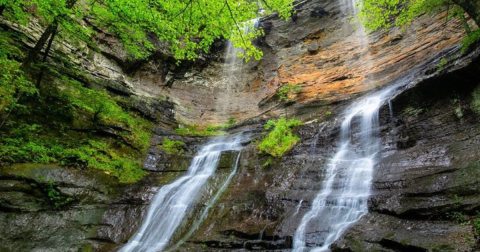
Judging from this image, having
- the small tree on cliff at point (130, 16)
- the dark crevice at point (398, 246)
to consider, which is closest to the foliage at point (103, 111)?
the small tree on cliff at point (130, 16)

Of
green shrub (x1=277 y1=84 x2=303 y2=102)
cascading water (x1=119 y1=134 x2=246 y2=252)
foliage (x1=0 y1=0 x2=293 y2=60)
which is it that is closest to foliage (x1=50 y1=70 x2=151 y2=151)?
foliage (x1=0 y1=0 x2=293 y2=60)

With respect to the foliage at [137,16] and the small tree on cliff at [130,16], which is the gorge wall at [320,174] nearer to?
the small tree on cliff at [130,16]

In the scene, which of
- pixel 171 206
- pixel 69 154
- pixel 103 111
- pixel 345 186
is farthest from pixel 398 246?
pixel 103 111

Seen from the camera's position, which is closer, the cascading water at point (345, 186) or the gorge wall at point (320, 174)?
the gorge wall at point (320, 174)

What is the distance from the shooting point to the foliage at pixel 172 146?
1284cm

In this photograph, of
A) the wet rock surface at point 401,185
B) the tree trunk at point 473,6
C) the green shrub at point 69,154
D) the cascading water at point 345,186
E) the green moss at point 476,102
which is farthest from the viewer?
the green shrub at point 69,154

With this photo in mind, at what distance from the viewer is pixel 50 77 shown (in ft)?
36.3

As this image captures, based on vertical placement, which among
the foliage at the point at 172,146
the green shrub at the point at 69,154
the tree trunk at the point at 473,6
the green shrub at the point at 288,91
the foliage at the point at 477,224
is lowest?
the foliage at the point at 477,224

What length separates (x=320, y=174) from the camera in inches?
328

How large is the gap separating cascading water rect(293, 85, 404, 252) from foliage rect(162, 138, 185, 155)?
715cm

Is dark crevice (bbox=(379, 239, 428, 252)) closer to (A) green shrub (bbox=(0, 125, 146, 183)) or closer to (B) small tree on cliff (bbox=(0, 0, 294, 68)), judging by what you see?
(B) small tree on cliff (bbox=(0, 0, 294, 68))

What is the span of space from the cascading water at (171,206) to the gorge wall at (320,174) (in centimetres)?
35

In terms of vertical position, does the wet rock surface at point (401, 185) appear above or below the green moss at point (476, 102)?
below

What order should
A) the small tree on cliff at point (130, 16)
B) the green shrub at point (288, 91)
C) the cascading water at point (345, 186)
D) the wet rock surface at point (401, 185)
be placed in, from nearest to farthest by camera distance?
the wet rock surface at point (401, 185), the cascading water at point (345, 186), the small tree on cliff at point (130, 16), the green shrub at point (288, 91)
